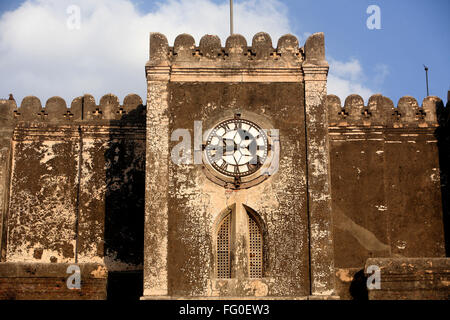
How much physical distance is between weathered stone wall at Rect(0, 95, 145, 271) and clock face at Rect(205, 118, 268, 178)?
3.64 metres

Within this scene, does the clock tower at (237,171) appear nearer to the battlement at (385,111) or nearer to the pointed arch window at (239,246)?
the pointed arch window at (239,246)

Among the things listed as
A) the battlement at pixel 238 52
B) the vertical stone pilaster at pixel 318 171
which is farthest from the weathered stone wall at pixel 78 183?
the vertical stone pilaster at pixel 318 171

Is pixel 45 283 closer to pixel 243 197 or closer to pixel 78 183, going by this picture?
pixel 78 183

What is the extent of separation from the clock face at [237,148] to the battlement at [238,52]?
165 cm

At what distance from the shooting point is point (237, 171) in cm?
1969

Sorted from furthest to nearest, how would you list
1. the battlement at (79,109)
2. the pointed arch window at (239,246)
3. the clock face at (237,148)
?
1. the battlement at (79,109)
2. the clock face at (237,148)
3. the pointed arch window at (239,246)

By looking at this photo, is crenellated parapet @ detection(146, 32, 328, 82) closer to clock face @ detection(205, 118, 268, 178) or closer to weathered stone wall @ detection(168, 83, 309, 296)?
weathered stone wall @ detection(168, 83, 309, 296)

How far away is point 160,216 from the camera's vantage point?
19188 mm

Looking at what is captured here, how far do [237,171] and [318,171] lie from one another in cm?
201

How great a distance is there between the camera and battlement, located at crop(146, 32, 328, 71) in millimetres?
20312

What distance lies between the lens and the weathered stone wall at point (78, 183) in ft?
72.4

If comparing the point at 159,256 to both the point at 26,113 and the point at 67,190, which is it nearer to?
the point at 67,190

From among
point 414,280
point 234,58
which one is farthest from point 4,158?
point 414,280
